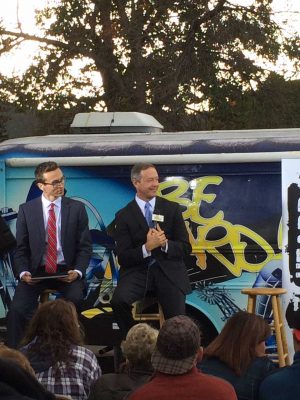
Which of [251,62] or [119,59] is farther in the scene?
[119,59]

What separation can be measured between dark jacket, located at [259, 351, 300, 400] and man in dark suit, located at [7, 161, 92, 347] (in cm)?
326

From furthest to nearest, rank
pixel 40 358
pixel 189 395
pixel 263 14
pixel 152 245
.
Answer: pixel 263 14 → pixel 152 245 → pixel 40 358 → pixel 189 395

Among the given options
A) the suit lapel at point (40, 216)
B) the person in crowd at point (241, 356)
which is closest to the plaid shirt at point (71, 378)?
the person in crowd at point (241, 356)

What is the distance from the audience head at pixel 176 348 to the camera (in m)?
4.11

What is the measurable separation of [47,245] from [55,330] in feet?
8.16

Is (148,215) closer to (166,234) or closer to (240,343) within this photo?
(166,234)

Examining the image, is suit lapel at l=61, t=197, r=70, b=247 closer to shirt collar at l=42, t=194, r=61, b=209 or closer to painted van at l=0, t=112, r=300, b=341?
shirt collar at l=42, t=194, r=61, b=209

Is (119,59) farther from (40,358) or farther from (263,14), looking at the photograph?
(40,358)

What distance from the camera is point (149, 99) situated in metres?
17.9

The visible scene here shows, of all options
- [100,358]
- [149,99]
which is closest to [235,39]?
[149,99]

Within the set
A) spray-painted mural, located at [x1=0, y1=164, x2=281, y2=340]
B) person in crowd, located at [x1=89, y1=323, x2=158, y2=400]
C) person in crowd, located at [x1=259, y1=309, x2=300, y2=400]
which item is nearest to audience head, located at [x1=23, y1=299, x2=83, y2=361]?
person in crowd, located at [x1=89, y1=323, x2=158, y2=400]

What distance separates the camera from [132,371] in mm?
4715

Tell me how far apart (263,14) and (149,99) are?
9.37ft

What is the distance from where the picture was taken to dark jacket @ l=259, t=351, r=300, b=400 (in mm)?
4414
